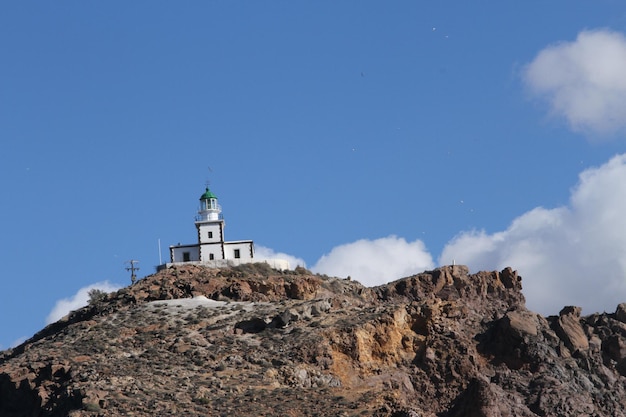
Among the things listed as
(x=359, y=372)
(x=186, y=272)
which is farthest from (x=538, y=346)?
(x=186, y=272)

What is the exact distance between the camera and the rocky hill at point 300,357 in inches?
3585

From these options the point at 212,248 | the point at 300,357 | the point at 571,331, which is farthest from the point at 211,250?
the point at 300,357

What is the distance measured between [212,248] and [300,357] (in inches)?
956

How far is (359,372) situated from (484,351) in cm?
824

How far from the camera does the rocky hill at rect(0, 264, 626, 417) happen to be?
299 ft

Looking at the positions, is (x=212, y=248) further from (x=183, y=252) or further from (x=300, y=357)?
(x=300, y=357)

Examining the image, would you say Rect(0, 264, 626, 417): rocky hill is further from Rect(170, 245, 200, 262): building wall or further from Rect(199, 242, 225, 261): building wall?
Rect(170, 245, 200, 262): building wall

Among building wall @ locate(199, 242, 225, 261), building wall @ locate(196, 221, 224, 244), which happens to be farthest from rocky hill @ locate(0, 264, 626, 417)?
building wall @ locate(196, 221, 224, 244)

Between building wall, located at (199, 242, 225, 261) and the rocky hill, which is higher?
building wall, located at (199, 242, 225, 261)

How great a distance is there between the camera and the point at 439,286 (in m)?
114

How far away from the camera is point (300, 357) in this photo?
95.6 metres

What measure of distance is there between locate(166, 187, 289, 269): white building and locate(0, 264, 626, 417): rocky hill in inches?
270

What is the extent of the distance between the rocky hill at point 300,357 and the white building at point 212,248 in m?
6.85

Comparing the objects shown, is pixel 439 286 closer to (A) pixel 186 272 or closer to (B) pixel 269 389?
(A) pixel 186 272
